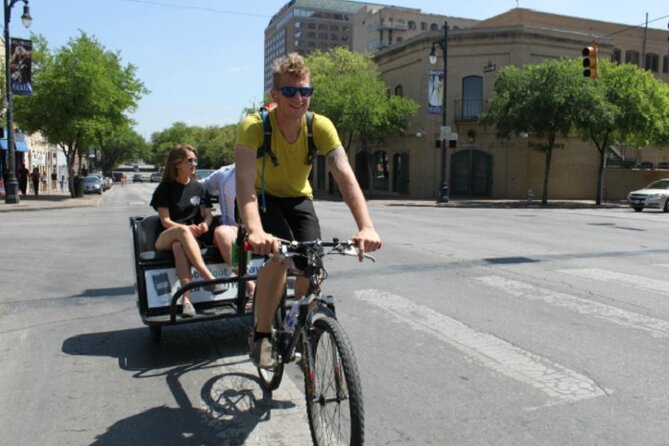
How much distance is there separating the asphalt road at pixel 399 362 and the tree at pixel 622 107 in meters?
22.4

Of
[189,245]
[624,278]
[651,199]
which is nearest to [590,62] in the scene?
[651,199]

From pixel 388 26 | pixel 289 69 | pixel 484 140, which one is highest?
pixel 388 26

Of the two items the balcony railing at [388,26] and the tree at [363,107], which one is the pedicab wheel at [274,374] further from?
the balcony railing at [388,26]

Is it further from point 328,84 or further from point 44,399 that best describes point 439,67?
point 44,399

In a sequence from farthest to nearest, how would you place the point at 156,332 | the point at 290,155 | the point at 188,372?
the point at 156,332 → the point at 188,372 → the point at 290,155

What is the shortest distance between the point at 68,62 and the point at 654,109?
3009 centimetres

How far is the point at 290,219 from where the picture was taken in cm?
379

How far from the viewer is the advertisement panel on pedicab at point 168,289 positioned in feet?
16.8

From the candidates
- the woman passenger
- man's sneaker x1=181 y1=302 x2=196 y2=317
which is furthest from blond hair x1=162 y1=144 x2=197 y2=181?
man's sneaker x1=181 y1=302 x2=196 y2=317

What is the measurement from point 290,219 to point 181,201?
2257 mm

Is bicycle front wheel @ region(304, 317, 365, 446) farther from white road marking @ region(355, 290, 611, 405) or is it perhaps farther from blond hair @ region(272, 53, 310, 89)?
white road marking @ region(355, 290, 611, 405)

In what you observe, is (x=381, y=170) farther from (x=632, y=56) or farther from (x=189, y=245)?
(x=189, y=245)

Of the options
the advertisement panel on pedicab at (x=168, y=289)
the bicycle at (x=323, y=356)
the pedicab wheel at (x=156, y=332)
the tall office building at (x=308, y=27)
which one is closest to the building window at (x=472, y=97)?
the advertisement panel on pedicab at (x=168, y=289)

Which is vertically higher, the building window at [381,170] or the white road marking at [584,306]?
the building window at [381,170]
